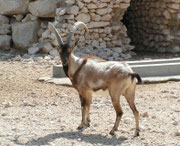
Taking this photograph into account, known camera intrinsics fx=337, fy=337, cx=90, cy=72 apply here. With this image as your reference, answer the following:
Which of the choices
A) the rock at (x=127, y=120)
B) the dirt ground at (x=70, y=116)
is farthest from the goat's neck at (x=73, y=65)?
the rock at (x=127, y=120)

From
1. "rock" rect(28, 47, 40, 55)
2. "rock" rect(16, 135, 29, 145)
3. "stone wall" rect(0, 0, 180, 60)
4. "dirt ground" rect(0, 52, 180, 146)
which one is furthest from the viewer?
"rock" rect(28, 47, 40, 55)

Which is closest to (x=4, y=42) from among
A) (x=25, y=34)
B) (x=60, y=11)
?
(x=25, y=34)

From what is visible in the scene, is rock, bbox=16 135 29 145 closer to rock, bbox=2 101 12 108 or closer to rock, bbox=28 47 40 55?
rock, bbox=2 101 12 108

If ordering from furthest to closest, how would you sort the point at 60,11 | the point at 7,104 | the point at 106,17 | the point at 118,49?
the point at 118,49 → the point at 106,17 → the point at 60,11 → the point at 7,104

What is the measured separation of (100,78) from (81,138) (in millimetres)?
1067

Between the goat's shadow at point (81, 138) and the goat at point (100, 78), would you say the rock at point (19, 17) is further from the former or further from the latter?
the goat's shadow at point (81, 138)

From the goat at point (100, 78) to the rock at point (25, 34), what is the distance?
29.7 feet

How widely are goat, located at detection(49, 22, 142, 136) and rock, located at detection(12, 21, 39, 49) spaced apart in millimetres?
9065

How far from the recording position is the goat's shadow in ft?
17.7

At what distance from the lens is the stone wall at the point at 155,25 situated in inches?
600

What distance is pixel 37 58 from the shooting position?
1309 centimetres

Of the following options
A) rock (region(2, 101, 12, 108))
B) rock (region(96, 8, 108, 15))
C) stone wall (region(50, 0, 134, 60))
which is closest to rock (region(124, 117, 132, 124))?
rock (region(2, 101, 12, 108))

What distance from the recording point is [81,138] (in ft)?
18.5

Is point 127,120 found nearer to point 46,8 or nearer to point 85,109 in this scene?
point 85,109
